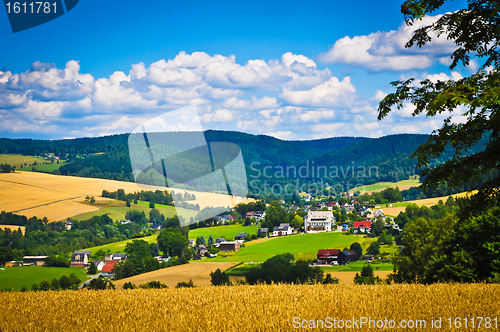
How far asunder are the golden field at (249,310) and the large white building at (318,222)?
4085 inches

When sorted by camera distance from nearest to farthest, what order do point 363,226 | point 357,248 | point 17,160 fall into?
1. point 357,248
2. point 363,226
3. point 17,160

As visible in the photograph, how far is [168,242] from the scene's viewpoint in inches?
2958

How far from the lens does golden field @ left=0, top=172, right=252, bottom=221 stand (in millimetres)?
99562

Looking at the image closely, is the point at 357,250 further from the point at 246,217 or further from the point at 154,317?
the point at 154,317

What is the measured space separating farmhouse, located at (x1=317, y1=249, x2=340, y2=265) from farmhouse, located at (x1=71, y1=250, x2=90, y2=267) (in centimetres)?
4583

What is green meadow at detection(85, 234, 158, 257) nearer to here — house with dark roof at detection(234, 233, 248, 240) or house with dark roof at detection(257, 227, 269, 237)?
house with dark roof at detection(234, 233, 248, 240)

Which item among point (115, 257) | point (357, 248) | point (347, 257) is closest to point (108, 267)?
point (115, 257)

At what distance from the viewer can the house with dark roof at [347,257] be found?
2800 inches

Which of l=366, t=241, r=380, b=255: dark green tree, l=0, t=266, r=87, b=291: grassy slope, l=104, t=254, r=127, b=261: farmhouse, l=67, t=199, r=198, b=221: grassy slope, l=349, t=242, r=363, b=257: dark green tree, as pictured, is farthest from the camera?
l=67, t=199, r=198, b=221: grassy slope

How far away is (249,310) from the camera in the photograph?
268 inches

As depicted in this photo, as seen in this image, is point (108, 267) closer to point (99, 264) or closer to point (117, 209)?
point (99, 264)

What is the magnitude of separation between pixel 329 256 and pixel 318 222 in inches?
1793

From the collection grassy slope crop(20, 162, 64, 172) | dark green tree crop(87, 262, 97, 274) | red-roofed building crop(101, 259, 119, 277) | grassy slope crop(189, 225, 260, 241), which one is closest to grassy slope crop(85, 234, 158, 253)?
red-roofed building crop(101, 259, 119, 277)

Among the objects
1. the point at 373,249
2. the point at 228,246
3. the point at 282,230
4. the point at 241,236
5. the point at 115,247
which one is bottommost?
the point at 282,230
